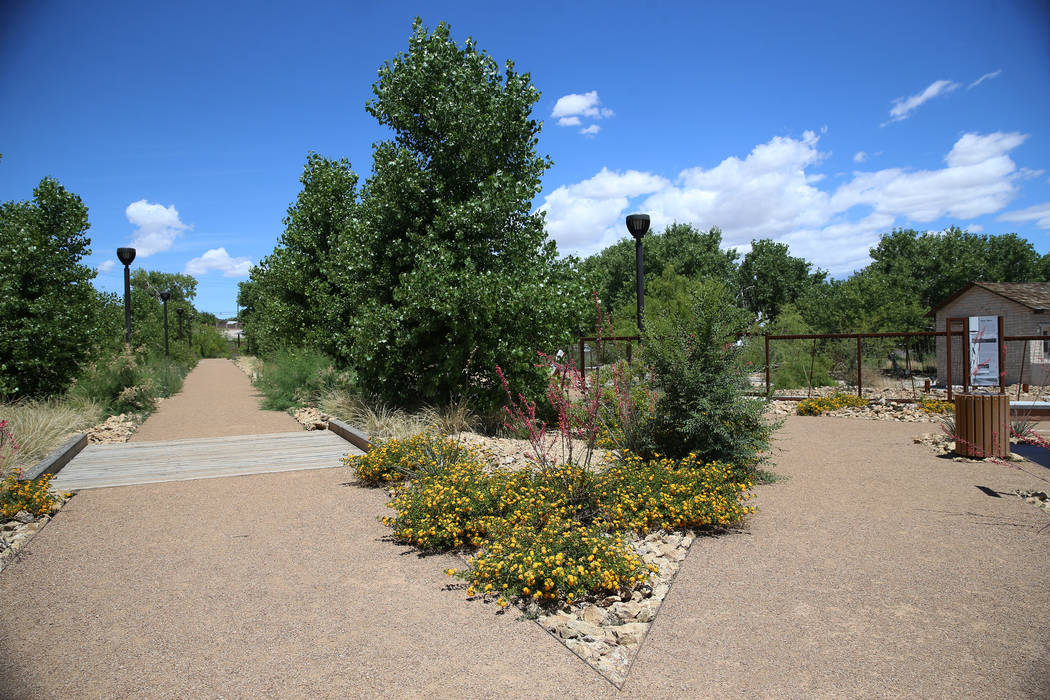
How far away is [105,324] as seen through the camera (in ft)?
42.4

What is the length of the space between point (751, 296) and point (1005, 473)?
48116 mm

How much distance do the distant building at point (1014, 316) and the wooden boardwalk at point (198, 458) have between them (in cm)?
2154

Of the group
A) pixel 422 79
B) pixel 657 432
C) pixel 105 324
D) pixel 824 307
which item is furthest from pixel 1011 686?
pixel 824 307

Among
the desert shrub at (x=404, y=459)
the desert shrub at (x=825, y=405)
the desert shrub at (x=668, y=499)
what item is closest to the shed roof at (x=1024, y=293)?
the desert shrub at (x=825, y=405)

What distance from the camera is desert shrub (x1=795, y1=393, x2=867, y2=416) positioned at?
13492 mm

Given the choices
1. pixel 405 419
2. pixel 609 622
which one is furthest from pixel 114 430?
pixel 609 622

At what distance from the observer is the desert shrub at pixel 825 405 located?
1349cm

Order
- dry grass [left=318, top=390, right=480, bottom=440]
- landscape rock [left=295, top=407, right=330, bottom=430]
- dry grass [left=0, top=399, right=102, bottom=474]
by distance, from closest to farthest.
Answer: dry grass [left=0, top=399, right=102, bottom=474]
dry grass [left=318, top=390, right=480, bottom=440]
landscape rock [left=295, top=407, right=330, bottom=430]

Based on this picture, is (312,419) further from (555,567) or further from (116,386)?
(555,567)

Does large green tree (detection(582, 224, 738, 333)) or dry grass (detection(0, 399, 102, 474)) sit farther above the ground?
large green tree (detection(582, 224, 738, 333))

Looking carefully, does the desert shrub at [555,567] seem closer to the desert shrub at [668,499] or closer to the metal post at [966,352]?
the desert shrub at [668,499]

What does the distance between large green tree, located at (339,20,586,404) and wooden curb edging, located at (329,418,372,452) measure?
0.88 meters

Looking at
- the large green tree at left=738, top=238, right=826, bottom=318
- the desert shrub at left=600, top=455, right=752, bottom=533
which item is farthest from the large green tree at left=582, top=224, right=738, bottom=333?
the desert shrub at left=600, top=455, right=752, bottom=533

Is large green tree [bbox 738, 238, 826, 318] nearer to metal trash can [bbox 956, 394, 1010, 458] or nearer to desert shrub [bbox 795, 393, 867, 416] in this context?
desert shrub [bbox 795, 393, 867, 416]
